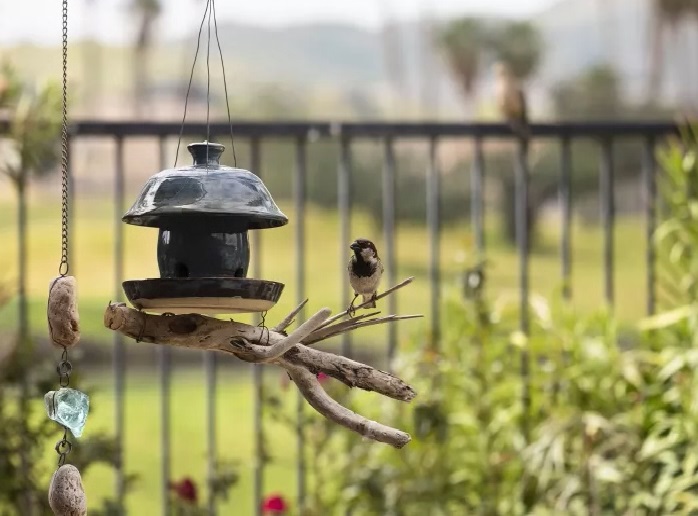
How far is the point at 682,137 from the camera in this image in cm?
377

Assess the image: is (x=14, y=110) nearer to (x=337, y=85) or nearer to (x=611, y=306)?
(x=611, y=306)

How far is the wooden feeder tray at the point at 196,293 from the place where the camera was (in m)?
1.67

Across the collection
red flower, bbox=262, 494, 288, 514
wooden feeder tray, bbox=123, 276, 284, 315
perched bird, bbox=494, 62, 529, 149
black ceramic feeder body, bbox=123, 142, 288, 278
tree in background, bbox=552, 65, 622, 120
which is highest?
tree in background, bbox=552, 65, 622, 120

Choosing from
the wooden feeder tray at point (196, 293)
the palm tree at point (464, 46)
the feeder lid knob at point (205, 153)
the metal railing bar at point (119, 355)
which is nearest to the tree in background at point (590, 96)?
the palm tree at point (464, 46)

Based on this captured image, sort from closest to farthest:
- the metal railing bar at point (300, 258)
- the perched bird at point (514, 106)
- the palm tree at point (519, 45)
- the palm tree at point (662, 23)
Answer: the metal railing bar at point (300, 258), the perched bird at point (514, 106), the palm tree at point (519, 45), the palm tree at point (662, 23)

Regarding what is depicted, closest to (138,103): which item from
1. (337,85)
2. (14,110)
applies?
(337,85)

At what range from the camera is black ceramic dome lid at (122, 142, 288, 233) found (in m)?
1.68

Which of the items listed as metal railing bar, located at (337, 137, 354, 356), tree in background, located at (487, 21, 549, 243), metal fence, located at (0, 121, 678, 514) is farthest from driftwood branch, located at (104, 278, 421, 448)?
tree in background, located at (487, 21, 549, 243)

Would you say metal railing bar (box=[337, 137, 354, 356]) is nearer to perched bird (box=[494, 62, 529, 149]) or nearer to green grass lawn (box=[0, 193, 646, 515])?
perched bird (box=[494, 62, 529, 149])

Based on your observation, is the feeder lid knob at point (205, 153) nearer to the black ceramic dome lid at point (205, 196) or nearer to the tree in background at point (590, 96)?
the black ceramic dome lid at point (205, 196)

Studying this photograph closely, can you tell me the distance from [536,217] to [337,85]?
38.1 ft

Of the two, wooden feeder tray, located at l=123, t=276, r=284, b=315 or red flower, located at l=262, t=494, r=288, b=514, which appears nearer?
wooden feeder tray, located at l=123, t=276, r=284, b=315

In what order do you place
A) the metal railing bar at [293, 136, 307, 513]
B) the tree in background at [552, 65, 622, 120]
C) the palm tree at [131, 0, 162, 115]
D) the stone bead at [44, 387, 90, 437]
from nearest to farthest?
1. the stone bead at [44, 387, 90, 437]
2. the metal railing bar at [293, 136, 307, 513]
3. the tree in background at [552, 65, 622, 120]
4. the palm tree at [131, 0, 162, 115]

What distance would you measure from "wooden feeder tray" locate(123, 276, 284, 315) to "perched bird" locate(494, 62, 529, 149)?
2187mm
